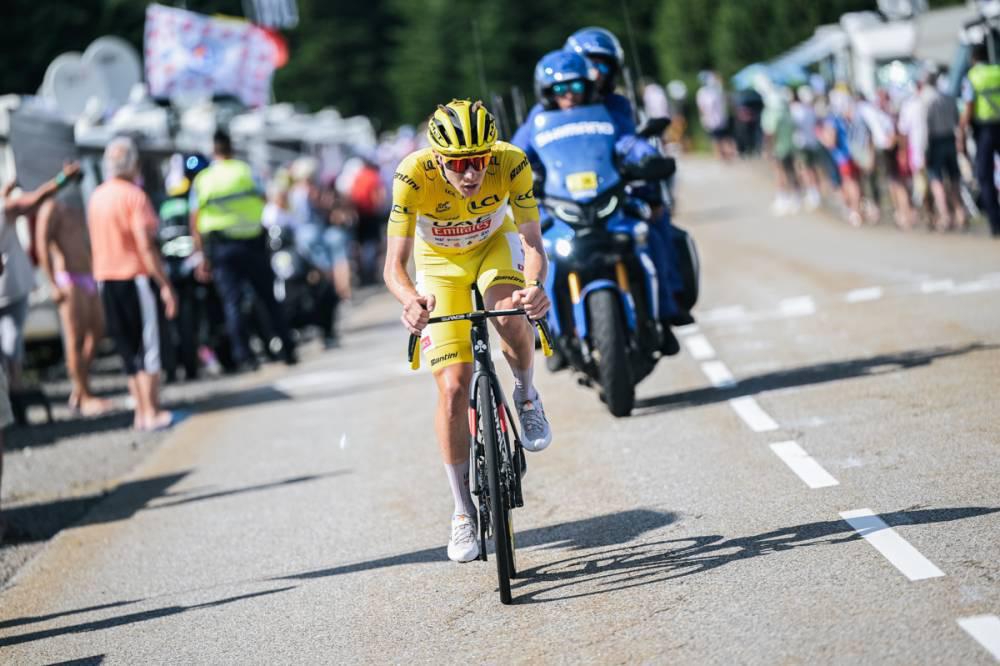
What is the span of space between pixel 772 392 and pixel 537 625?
506 cm

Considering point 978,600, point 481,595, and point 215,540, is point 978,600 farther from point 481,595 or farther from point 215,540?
point 215,540

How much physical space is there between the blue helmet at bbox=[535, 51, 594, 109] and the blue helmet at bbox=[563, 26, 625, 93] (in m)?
0.10

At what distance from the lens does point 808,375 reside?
37.4 ft


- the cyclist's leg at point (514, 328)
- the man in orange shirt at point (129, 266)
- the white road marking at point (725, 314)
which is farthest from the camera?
the white road marking at point (725, 314)

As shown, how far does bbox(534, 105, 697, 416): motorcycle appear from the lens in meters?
10.4

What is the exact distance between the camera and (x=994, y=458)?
7.82m

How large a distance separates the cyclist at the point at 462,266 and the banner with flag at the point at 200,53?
1623 cm

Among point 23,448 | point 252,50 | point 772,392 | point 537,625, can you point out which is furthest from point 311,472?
point 252,50

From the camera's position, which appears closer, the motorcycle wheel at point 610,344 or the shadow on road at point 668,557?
the shadow on road at point 668,557

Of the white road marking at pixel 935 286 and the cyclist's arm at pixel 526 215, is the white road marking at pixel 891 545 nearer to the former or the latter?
the cyclist's arm at pixel 526 215

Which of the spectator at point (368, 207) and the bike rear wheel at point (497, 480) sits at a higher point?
the bike rear wheel at point (497, 480)

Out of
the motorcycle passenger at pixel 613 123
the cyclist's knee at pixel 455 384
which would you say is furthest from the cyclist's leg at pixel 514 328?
the motorcycle passenger at pixel 613 123

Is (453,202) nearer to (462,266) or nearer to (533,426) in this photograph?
(462,266)

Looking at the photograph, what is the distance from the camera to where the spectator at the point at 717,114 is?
153ft
